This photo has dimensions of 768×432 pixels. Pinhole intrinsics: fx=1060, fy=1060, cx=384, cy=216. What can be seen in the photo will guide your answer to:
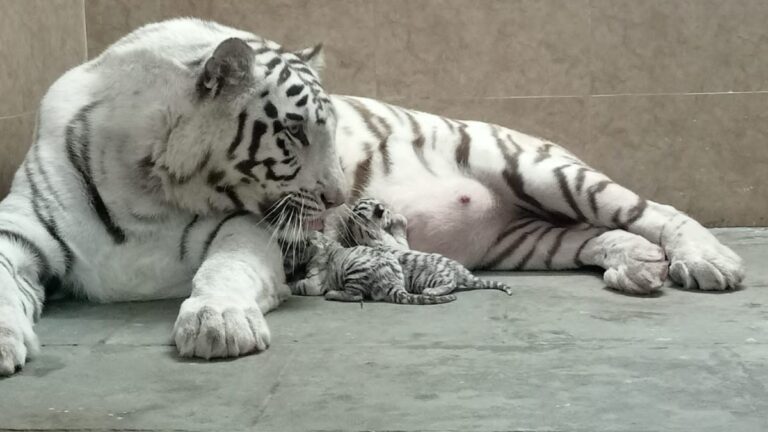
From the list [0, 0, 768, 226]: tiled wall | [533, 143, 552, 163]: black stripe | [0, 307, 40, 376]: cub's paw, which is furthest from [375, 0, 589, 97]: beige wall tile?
[0, 307, 40, 376]: cub's paw

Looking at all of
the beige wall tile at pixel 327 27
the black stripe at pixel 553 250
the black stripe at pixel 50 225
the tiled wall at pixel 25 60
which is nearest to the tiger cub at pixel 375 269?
the black stripe at pixel 553 250

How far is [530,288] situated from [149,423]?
4.88 ft

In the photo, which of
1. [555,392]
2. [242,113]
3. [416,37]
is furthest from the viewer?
[416,37]

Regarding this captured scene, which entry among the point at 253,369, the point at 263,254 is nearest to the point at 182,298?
the point at 263,254

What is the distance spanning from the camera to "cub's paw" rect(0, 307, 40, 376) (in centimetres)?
226

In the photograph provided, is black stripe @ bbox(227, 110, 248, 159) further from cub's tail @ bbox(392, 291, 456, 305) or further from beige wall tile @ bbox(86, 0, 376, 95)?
beige wall tile @ bbox(86, 0, 376, 95)

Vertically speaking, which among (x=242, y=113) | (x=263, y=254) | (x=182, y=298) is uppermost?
(x=242, y=113)

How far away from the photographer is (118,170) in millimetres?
2881

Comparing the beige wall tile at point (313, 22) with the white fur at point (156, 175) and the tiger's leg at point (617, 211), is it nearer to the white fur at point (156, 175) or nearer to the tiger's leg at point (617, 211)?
the tiger's leg at point (617, 211)

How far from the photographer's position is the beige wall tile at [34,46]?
3.54 metres

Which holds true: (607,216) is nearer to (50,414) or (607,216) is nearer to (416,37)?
(416,37)

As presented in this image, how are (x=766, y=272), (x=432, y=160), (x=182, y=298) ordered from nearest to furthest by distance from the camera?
1. (x=182, y=298)
2. (x=766, y=272)
3. (x=432, y=160)

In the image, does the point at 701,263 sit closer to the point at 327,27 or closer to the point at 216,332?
the point at 216,332

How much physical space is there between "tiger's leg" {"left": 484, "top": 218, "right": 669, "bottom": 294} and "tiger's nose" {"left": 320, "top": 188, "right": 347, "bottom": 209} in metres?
0.79
